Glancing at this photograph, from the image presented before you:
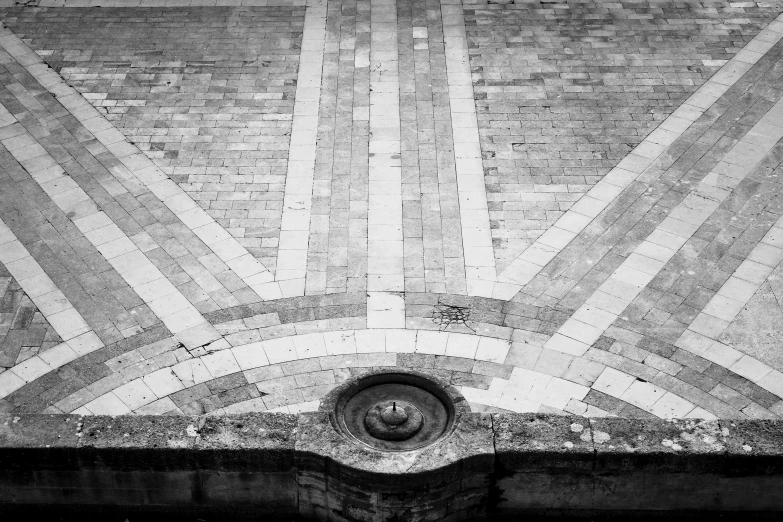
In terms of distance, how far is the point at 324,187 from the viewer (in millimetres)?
15367

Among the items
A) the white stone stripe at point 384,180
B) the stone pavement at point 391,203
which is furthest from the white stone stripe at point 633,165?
the white stone stripe at point 384,180

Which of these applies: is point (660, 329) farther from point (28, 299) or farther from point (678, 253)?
point (28, 299)

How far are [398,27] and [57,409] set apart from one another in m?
11.0

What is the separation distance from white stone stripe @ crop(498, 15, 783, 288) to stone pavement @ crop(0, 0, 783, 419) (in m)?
0.05

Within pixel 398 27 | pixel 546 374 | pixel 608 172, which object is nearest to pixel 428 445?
pixel 546 374

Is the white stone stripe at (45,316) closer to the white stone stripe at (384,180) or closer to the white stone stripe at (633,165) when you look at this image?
the white stone stripe at (384,180)

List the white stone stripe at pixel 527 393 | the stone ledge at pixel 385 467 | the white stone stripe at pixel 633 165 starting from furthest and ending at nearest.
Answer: the white stone stripe at pixel 633 165 → the white stone stripe at pixel 527 393 → the stone ledge at pixel 385 467

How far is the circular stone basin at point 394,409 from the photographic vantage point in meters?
8.45

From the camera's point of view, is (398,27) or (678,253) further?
(398,27)

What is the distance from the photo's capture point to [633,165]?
1580cm

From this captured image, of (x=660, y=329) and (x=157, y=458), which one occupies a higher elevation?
(x=157, y=458)

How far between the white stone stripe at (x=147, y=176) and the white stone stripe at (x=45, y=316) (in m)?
2.15

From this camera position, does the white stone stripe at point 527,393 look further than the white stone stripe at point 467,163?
No

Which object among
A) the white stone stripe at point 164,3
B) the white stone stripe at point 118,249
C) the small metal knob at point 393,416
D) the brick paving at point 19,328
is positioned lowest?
the white stone stripe at point 118,249
